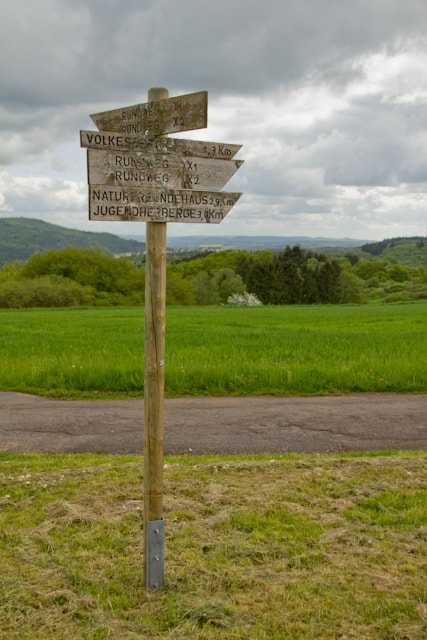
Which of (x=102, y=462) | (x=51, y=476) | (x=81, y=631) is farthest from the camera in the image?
(x=102, y=462)

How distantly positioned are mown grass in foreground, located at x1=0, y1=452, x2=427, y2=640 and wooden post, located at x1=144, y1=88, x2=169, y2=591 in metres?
0.27

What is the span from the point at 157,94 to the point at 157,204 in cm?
82

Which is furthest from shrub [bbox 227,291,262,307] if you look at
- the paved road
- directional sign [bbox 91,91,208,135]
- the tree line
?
directional sign [bbox 91,91,208,135]

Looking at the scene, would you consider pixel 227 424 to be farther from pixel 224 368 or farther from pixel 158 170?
pixel 158 170

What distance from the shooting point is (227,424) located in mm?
10672

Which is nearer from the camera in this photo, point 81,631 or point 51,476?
point 81,631

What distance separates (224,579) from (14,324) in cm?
3027

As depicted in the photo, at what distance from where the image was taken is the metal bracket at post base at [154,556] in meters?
5.04

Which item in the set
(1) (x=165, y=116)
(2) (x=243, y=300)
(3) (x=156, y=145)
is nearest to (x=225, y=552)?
(3) (x=156, y=145)

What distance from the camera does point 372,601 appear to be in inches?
189

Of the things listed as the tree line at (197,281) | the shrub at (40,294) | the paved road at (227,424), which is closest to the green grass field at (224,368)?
the paved road at (227,424)

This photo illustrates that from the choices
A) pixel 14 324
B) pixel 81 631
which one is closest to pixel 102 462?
pixel 81 631

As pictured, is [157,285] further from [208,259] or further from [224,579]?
[208,259]

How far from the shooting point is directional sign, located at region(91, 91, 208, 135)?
4840 mm
